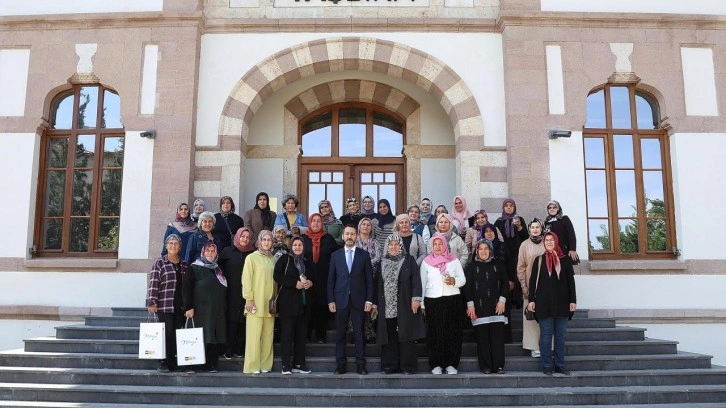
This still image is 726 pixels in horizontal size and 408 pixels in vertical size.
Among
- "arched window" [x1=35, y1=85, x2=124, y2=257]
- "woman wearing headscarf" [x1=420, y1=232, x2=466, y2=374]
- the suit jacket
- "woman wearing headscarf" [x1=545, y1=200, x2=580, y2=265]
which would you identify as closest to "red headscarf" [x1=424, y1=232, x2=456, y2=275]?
"woman wearing headscarf" [x1=420, y1=232, x2=466, y2=374]

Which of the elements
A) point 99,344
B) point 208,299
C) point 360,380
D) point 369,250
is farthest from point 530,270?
point 99,344

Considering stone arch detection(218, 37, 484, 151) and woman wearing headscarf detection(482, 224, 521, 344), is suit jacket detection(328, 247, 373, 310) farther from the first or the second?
stone arch detection(218, 37, 484, 151)

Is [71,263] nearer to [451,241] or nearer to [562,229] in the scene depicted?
[451,241]

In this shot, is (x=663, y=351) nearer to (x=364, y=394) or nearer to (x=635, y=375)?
(x=635, y=375)

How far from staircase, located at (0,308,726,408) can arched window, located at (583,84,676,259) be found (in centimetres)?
229

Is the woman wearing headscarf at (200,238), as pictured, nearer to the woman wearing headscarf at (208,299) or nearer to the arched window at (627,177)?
the woman wearing headscarf at (208,299)

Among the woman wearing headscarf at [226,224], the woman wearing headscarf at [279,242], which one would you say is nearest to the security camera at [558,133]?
the woman wearing headscarf at [279,242]

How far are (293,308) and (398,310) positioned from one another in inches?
46.3

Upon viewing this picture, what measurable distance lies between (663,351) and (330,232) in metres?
4.47

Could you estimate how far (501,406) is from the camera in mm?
6359

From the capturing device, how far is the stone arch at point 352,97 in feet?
35.9

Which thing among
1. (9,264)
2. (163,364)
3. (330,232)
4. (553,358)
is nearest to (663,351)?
(553,358)

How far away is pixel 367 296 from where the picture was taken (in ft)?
22.7

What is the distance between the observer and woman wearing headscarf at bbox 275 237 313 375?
679cm
